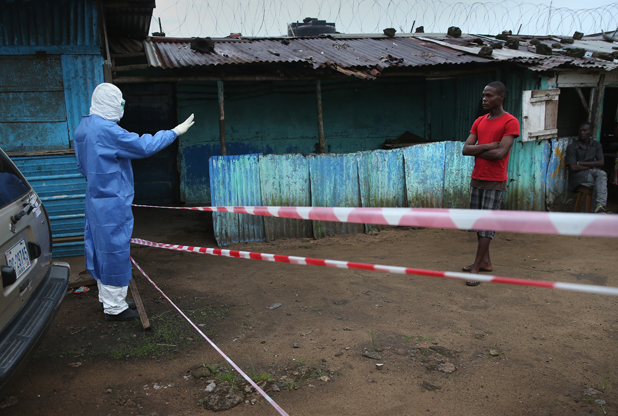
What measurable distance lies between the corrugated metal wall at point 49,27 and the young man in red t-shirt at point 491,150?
4.84 meters

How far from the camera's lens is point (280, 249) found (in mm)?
6172

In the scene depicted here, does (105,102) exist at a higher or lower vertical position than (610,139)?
higher

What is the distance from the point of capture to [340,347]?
3264mm

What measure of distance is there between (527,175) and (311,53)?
4425 mm

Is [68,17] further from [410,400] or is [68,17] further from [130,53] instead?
[410,400]

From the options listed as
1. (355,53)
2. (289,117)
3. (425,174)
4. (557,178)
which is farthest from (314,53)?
(557,178)

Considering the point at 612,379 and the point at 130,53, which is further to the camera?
the point at 130,53

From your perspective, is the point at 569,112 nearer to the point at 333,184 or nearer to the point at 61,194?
the point at 333,184

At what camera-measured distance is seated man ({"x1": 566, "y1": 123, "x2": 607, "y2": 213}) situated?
7.10 m

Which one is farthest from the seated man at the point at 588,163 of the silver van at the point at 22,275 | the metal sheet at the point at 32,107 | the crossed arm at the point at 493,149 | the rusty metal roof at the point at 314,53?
the metal sheet at the point at 32,107

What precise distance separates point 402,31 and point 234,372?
9190 millimetres

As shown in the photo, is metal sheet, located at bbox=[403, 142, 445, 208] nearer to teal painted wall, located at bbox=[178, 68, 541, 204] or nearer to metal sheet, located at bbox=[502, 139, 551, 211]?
metal sheet, located at bbox=[502, 139, 551, 211]

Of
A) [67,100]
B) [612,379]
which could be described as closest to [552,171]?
[612,379]

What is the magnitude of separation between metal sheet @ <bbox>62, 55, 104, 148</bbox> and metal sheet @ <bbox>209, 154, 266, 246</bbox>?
1787 millimetres
